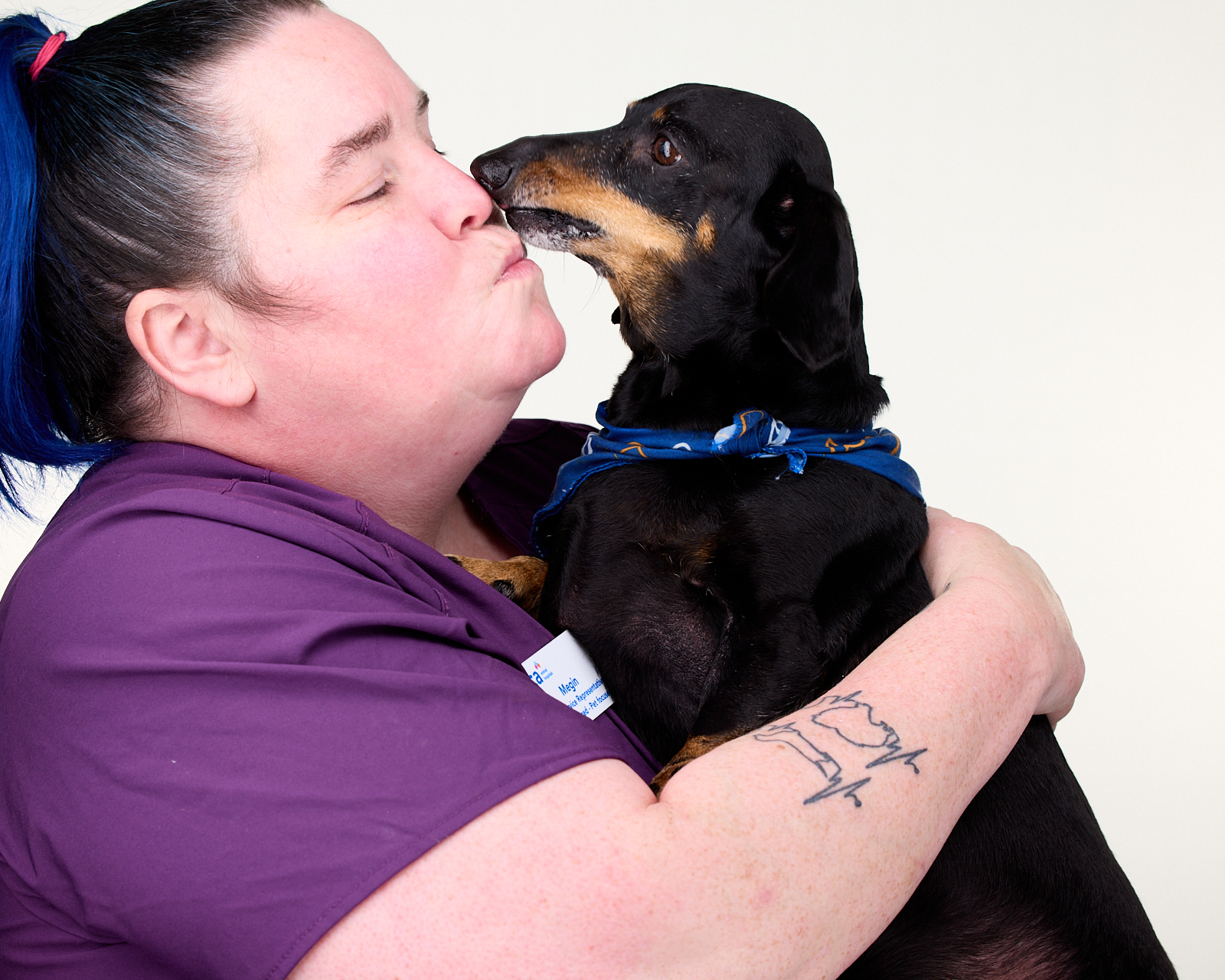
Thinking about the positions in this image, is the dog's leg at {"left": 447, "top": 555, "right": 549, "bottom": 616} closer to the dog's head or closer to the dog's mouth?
the dog's head

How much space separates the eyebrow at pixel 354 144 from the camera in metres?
1.31

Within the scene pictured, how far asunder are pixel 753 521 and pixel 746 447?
115 mm

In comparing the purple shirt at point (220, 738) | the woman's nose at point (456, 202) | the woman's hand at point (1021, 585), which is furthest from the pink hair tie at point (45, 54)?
the woman's hand at point (1021, 585)

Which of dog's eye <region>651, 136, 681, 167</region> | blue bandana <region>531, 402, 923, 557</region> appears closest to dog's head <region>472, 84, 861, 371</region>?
dog's eye <region>651, 136, 681, 167</region>

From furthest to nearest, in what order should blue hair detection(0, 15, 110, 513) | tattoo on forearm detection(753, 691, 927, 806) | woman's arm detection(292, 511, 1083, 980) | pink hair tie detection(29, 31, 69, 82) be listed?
pink hair tie detection(29, 31, 69, 82) < blue hair detection(0, 15, 110, 513) < tattoo on forearm detection(753, 691, 927, 806) < woman's arm detection(292, 511, 1083, 980)

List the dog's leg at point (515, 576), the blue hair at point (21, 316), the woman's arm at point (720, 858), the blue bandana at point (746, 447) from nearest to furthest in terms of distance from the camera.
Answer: the woman's arm at point (720, 858) → the blue hair at point (21, 316) → the blue bandana at point (746, 447) → the dog's leg at point (515, 576)

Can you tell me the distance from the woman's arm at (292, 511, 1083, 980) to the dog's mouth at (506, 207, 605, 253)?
37.9 inches

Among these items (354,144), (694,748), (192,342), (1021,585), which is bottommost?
(694,748)

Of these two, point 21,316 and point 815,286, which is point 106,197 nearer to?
point 21,316

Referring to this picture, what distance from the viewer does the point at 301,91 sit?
131cm

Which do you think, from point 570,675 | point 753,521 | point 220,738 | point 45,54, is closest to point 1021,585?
point 753,521

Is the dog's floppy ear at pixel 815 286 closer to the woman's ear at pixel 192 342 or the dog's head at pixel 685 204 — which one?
the dog's head at pixel 685 204

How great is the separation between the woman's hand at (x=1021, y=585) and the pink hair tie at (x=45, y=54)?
1390 millimetres

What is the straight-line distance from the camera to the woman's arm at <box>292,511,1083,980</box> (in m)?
0.90
